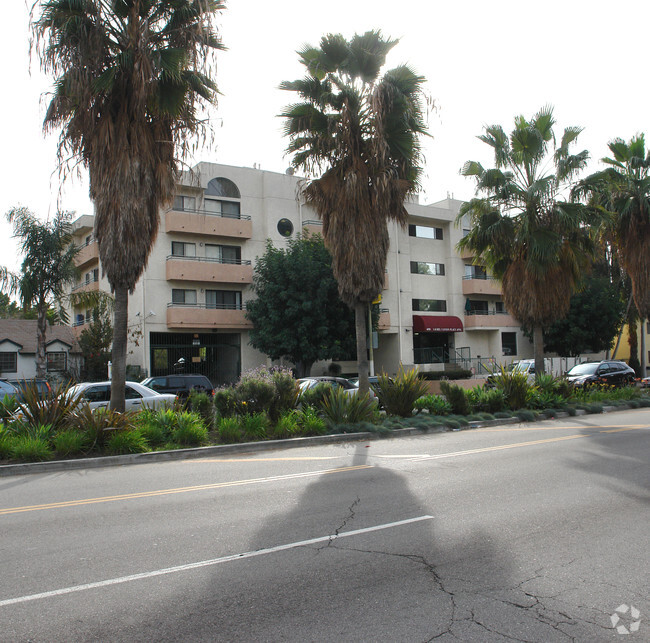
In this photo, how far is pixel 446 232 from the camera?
146 ft

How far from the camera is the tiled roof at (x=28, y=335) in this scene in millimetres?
37550

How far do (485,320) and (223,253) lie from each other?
20.2 m

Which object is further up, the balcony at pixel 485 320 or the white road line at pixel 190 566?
the balcony at pixel 485 320

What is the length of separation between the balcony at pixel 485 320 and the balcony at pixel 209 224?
1791cm

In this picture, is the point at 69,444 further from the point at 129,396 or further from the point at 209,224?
the point at 209,224

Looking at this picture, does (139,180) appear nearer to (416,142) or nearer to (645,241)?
(416,142)

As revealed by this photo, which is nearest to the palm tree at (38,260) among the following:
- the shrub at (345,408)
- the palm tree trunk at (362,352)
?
the palm tree trunk at (362,352)

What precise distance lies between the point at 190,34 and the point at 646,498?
1257cm

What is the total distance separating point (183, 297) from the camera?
111 ft

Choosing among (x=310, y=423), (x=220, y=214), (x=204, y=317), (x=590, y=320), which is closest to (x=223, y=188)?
(x=220, y=214)

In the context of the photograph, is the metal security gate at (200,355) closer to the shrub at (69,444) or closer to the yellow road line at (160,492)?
the shrub at (69,444)

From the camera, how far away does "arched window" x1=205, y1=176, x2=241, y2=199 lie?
3488 centimetres

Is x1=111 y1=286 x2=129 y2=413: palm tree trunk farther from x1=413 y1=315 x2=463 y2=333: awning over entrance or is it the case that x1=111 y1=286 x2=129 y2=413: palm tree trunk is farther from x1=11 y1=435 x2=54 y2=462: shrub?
x1=413 y1=315 x2=463 y2=333: awning over entrance

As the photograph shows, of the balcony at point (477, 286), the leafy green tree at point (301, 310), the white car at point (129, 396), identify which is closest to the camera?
the white car at point (129, 396)
